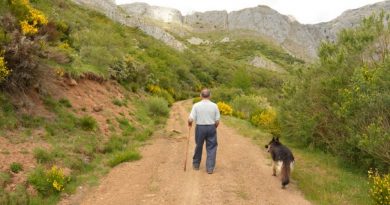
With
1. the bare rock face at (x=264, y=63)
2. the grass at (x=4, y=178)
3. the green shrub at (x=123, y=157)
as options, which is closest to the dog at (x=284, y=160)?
the green shrub at (x=123, y=157)

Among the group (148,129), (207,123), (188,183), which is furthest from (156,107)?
(188,183)

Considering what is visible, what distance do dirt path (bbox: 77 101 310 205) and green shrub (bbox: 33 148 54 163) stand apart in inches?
61.5

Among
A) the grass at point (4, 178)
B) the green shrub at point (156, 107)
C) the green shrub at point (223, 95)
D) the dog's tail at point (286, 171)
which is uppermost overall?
the dog's tail at point (286, 171)

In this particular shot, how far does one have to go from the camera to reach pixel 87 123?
47.7 ft

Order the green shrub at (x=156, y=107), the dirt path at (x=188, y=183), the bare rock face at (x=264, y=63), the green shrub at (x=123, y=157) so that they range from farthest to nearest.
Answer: the bare rock face at (x=264, y=63) → the green shrub at (x=156, y=107) → the green shrub at (x=123, y=157) → the dirt path at (x=188, y=183)

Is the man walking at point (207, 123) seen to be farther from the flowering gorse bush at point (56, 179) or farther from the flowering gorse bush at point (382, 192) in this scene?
the flowering gorse bush at point (382, 192)

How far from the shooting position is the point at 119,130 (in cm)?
1692

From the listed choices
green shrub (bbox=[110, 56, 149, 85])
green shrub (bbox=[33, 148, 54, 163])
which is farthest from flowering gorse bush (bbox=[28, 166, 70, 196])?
green shrub (bbox=[110, 56, 149, 85])

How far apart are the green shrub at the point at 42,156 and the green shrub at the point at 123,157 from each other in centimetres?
197

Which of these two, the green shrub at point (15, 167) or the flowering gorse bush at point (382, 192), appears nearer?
the flowering gorse bush at point (382, 192)

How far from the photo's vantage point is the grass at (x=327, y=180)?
10.0 metres

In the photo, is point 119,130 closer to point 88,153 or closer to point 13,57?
point 88,153

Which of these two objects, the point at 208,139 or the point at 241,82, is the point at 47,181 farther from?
the point at 241,82

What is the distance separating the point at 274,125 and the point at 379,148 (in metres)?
10.4
